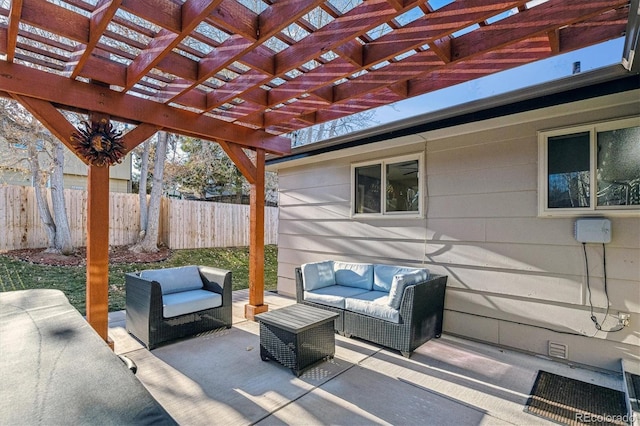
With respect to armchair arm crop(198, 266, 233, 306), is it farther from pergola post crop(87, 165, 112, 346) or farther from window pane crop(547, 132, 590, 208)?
window pane crop(547, 132, 590, 208)

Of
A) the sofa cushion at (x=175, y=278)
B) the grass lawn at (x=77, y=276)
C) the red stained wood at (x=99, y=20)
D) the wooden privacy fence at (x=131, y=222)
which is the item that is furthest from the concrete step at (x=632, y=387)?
the wooden privacy fence at (x=131, y=222)

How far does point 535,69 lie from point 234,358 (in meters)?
4.28

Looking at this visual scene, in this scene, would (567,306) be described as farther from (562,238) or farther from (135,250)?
(135,250)

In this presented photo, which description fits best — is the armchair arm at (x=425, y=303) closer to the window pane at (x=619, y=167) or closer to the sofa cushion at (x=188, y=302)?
the window pane at (x=619, y=167)

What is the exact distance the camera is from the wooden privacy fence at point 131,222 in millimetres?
7062

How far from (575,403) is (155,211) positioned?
925 centimetres

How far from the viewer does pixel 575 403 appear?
253 centimetres

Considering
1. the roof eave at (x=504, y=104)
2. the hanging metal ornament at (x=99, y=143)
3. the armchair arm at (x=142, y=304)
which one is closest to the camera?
the roof eave at (x=504, y=104)

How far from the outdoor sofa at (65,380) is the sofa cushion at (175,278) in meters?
2.33

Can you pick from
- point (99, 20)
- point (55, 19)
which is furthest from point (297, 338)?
point (55, 19)

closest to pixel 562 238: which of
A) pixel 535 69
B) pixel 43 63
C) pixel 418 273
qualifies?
pixel 418 273

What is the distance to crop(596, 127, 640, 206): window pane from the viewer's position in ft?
9.73

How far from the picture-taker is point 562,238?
130 inches

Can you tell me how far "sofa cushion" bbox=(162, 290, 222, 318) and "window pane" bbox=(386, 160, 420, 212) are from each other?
2825mm
